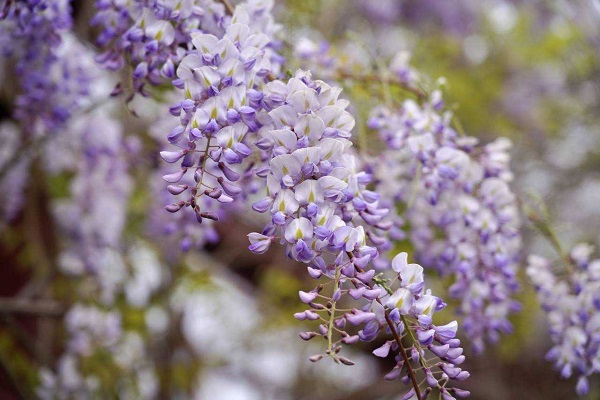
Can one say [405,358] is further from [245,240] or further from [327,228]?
[245,240]

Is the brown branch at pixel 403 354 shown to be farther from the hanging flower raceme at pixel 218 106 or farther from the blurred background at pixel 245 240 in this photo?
the blurred background at pixel 245 240

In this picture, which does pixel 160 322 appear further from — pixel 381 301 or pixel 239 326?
pixel 381 301

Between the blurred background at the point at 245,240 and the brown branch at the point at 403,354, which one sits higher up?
the brown branch at the point at 403,354

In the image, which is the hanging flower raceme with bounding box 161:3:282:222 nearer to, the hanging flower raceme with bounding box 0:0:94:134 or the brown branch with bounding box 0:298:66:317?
the hanging flower raceme with bounding box 0:0:94:134

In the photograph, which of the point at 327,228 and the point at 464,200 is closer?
the point at 327,228

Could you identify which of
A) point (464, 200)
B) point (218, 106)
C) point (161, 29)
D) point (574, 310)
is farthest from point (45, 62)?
point (574, 310)

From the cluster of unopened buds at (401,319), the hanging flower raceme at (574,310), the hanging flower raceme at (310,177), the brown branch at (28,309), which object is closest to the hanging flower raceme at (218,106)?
the hanging flower raceme at (310,177)

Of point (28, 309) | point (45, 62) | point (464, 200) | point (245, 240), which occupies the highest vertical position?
point (464, 200)
